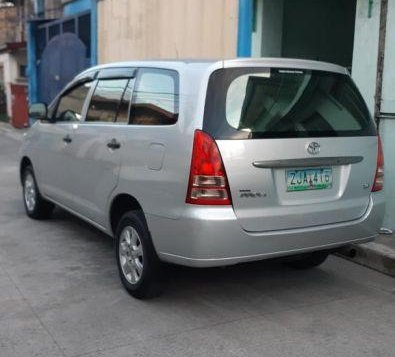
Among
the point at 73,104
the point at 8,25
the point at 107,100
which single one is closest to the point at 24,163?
the point at 73,104

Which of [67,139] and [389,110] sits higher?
[389,110]

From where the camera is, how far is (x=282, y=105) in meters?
4.06

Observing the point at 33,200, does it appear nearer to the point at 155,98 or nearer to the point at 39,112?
the point at 39,112

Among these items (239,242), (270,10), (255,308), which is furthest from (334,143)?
(270,10)

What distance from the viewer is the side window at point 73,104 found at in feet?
18.4

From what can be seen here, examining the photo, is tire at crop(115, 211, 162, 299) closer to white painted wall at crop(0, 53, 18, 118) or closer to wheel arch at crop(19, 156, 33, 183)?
wheel arch at crop(19, 156, 33, 183)

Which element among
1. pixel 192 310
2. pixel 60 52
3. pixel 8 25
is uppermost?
pixel 8 25

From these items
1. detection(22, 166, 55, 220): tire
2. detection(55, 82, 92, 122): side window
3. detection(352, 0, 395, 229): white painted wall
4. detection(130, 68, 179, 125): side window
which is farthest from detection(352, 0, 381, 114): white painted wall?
detection(22, 166, 55, 220): tire

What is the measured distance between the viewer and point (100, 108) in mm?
5176

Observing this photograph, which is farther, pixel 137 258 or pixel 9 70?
pixel 9 70

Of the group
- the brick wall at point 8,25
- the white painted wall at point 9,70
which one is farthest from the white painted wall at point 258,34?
the brick wall at point 8,25

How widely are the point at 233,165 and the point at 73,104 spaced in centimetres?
261

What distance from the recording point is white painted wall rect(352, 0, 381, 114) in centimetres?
604

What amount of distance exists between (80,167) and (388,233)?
3088 mm
